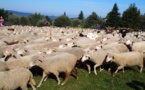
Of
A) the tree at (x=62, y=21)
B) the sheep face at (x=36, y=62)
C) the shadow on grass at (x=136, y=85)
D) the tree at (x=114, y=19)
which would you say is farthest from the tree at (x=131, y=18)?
the sheep face at (x=36, y=62)

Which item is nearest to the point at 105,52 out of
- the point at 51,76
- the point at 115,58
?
the point at 115,58

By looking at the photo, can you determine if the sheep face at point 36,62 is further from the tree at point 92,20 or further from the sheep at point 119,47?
the tree at point 92,20

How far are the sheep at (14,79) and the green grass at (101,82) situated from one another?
1028 mm

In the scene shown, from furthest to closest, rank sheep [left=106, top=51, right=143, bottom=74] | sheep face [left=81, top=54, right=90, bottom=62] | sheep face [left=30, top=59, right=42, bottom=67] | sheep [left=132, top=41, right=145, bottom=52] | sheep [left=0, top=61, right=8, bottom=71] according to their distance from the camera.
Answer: sheep [left=132, top=41, right=145, bottom=52]
sheep [left=106, top=51, right=143, bottom=74]
sheep face [left=81, top=54, right=90, bottom=62]
sheep face [left=30, top=59, right=42, bottom=67]
sheep [left=0, top=61, right=8, bottom=71]

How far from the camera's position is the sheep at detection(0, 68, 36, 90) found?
8.79 metres

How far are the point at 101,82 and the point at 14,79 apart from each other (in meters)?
4.27

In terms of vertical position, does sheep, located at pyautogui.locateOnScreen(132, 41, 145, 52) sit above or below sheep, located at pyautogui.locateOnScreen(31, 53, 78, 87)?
above

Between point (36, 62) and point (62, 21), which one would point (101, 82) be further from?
point (62, 21)

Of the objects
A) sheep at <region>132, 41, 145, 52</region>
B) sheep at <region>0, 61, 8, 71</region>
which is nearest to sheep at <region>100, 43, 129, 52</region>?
sheep at <region>132, 41, 145, 52</region>

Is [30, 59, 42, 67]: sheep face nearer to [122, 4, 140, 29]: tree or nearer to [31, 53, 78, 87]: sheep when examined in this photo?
[31, 53, 78, 87]: sheep

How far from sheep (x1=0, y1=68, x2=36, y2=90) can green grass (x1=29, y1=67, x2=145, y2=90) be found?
103 cm

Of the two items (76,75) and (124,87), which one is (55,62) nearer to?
(76,75)

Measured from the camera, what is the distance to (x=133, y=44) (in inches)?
638

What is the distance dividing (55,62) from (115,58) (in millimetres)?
3296
